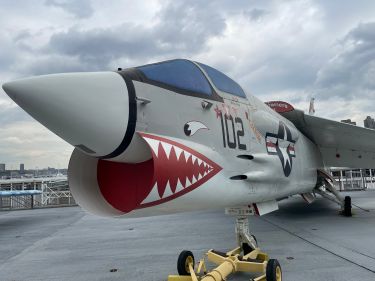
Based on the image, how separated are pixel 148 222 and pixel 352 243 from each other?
21.2 ft

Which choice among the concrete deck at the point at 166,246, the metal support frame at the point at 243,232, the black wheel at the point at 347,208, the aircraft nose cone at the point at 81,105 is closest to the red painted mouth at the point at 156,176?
the aircraft nose cone at the point at 81,105

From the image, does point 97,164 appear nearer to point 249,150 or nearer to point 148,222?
point 249,150

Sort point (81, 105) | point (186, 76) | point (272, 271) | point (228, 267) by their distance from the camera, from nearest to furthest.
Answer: point (81, 105) < point (186, 76) < point (272, 271) < point (228, 267)

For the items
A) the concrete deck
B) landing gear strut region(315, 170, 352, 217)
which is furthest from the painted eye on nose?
landing gear strut region(315, 170, 352, 217)

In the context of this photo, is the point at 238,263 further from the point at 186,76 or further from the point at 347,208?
the point at 347,208

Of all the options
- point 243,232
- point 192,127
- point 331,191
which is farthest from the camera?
point 331,191

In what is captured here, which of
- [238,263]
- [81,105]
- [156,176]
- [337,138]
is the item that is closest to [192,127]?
[156,176]

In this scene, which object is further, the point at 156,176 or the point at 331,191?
the point at 331,191

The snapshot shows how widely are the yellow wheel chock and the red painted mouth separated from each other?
4.97ft

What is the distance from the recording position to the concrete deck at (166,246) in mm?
5066

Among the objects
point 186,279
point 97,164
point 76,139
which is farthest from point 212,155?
point 186,279

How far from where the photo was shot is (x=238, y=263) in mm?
4488

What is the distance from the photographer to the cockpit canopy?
301 centimetres

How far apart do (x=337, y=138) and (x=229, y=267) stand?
689 cm
